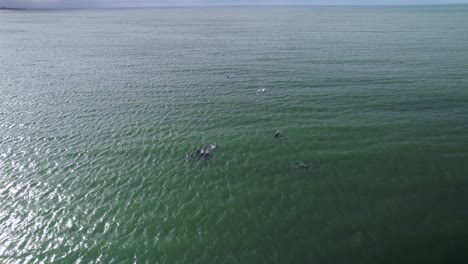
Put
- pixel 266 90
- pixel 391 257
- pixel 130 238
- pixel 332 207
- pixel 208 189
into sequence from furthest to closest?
pixel 266 90 < pixel 208 189 < pixel 332 207 < pixel 130 238 < pixel 391 257

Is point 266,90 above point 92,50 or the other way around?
the other way around

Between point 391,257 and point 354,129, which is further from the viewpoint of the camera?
point 354,129

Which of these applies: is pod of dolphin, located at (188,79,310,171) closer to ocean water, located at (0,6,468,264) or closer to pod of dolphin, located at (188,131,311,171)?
pod of dolphin, located at (188,131,311,171)

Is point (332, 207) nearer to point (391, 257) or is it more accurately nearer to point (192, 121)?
point (391, 257)

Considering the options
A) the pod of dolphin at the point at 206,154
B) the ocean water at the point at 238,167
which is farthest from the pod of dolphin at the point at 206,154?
the ocean water at the point at 238,167

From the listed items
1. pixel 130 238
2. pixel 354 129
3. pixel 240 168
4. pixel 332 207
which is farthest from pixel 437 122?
pixel 130 238

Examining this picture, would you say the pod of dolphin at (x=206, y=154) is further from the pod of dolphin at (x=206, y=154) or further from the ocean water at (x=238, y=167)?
the ocean water at (x=238, y=167)

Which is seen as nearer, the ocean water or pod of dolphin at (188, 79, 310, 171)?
the ocean water

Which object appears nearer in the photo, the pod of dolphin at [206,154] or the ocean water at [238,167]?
the ocean water at [238,167]

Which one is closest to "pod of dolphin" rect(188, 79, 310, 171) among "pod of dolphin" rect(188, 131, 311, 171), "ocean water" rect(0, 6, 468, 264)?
"pod of dolphin" rect(188, 131, 311, 171)
